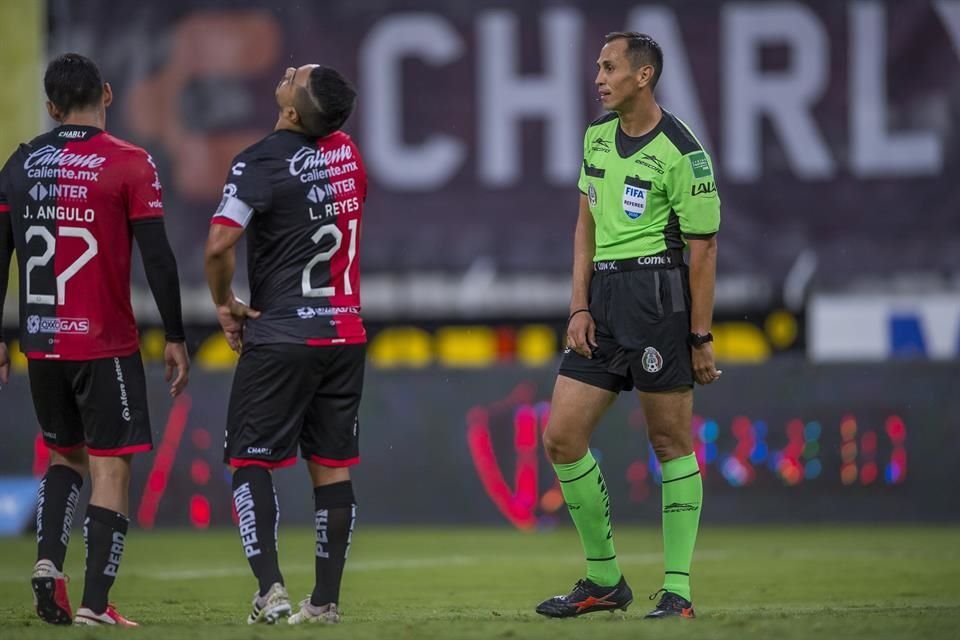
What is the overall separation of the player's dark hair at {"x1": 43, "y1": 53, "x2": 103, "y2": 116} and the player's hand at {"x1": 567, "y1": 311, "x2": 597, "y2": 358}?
217 centimetres

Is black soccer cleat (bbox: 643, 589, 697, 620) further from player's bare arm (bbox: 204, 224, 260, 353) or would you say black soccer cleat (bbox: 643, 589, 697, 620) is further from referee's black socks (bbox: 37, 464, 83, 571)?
referee's black socks (bbox: 37, 464, 83, 571)

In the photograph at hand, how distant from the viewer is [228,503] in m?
13.1

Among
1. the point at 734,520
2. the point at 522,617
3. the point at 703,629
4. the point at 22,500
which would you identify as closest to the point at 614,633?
the point at 703,629

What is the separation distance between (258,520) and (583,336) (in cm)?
151

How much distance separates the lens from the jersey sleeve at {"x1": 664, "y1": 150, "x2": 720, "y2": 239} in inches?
267

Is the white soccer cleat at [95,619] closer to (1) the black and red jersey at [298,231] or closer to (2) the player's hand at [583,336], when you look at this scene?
(1) the black and red jersey at [298,231]

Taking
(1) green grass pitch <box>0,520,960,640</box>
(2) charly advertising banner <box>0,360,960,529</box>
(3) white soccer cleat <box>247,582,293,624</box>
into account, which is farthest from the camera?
(2) charly advertising banner <box>0,360,960,529</box>

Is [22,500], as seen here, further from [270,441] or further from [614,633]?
[614,633]

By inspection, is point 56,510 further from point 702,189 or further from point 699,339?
point 702,189

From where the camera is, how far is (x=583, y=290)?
7074mm

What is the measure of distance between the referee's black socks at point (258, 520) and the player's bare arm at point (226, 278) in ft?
1.79

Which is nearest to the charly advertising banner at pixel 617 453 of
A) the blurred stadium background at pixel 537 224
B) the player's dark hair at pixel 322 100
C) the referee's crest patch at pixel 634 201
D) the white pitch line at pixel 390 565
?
the blurred stadium background at pixel 537 224

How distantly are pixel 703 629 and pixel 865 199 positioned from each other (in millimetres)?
8325

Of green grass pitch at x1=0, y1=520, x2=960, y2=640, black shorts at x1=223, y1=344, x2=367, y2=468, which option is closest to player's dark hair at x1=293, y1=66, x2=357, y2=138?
black shorts at x1=223, y1=344, x2=367, y2=468
